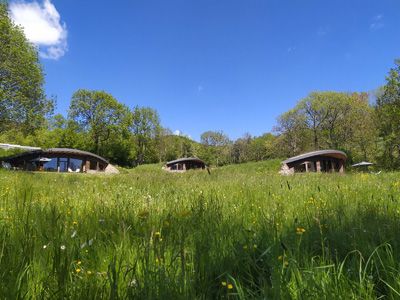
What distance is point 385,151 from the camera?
51562 millimetres

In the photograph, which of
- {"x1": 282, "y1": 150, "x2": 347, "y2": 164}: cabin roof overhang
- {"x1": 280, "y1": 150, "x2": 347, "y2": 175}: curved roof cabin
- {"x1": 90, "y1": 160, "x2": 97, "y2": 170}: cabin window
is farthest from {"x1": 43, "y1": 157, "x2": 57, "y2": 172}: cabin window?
{"x1": 282, "y1": 150, "x2": 347, "y2": 164}: cabin roof overhang

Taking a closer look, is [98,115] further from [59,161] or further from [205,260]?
[205,260]

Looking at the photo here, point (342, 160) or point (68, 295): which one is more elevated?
point (342, 160)

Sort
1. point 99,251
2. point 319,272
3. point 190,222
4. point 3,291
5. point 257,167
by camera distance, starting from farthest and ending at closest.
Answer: point 257,167 < point 190,222 < point 99,251 < point 319,272 < point 3,291

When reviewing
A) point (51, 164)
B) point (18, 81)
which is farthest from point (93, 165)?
point (18, 81)

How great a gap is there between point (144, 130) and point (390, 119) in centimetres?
5812

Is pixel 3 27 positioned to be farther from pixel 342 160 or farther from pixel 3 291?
pixel 342 160

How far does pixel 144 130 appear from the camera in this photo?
8531 cm

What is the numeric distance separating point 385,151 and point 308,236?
56643mm

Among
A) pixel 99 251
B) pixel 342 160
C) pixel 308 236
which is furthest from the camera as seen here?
pixel 342 160

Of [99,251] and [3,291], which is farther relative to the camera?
[99,251]

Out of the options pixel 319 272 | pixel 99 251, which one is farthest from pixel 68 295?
pixel 319 272

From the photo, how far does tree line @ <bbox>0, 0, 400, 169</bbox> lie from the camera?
1210 inches

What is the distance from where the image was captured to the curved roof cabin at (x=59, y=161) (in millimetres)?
48406
